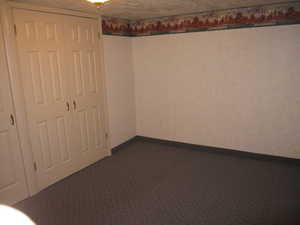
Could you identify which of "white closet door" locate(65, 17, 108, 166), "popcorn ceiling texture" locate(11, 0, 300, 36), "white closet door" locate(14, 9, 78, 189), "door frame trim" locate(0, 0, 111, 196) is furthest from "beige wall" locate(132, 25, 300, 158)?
"door frame trim" locate(0, 0, 111, 196)

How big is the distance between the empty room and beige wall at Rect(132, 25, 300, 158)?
16 millimetres

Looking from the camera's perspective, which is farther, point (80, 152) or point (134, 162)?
point (134, 162)

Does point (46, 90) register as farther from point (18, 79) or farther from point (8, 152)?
point (8, 152)

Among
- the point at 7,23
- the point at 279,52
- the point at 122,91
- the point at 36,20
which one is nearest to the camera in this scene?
the point at 7,23

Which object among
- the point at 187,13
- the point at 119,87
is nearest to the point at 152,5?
the point at 187,13

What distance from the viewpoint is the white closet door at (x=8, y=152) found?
8.21 feet

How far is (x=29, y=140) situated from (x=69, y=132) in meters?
0.59

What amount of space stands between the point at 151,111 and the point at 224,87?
1433 mm

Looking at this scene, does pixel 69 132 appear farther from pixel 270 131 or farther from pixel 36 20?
pixel 270 131

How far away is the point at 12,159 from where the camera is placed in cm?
264

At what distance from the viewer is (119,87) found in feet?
13.6

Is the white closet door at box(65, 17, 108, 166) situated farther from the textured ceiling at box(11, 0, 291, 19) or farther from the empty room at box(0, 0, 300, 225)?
the textured ceiling at box(11, 0, 291, 19)

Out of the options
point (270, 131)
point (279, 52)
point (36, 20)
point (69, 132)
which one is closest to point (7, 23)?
point (36, 20)

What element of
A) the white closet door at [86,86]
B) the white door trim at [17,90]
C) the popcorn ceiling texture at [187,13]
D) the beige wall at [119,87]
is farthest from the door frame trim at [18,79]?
the beige wall at [119,87]
